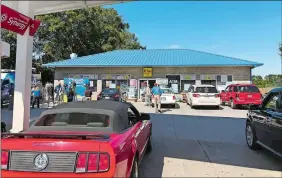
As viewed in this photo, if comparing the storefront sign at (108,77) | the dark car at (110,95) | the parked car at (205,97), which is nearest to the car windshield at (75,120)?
the parked car at (205,97)

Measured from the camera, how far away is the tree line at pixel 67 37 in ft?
128

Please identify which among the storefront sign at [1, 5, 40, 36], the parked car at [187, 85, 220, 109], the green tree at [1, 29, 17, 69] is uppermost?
the green tree at [1, 29, 17, 69]

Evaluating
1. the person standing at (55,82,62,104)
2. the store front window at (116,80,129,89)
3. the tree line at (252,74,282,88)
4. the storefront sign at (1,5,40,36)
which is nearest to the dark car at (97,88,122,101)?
the person standing at (55,82,62,104)

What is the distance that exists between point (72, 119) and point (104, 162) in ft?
5.15

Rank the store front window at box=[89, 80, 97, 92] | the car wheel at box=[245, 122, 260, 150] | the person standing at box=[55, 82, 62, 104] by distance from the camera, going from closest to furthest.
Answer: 1. the car wheel at box=[245, 122, 260, 150]
2. the person standing at box=[55, 82, 62, 104]
3. the store front window at box=[89, 80, 97, 92]

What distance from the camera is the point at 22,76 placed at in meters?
8.75

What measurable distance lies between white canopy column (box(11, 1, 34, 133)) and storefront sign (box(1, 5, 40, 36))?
224 mm

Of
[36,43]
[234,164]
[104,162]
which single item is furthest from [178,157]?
[36,43]

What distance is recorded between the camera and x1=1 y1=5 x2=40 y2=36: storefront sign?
7.61 m

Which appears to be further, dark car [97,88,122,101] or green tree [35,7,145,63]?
green tree [35,7,145,63]

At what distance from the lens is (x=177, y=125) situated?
466 inches

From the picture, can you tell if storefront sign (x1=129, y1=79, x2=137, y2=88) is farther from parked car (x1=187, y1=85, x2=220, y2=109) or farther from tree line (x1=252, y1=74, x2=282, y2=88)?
tree line (x1=252, y1=74, x2=282, y2=88)

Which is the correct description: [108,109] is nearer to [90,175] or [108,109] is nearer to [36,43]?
[90,175]

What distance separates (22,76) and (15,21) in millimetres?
1611
